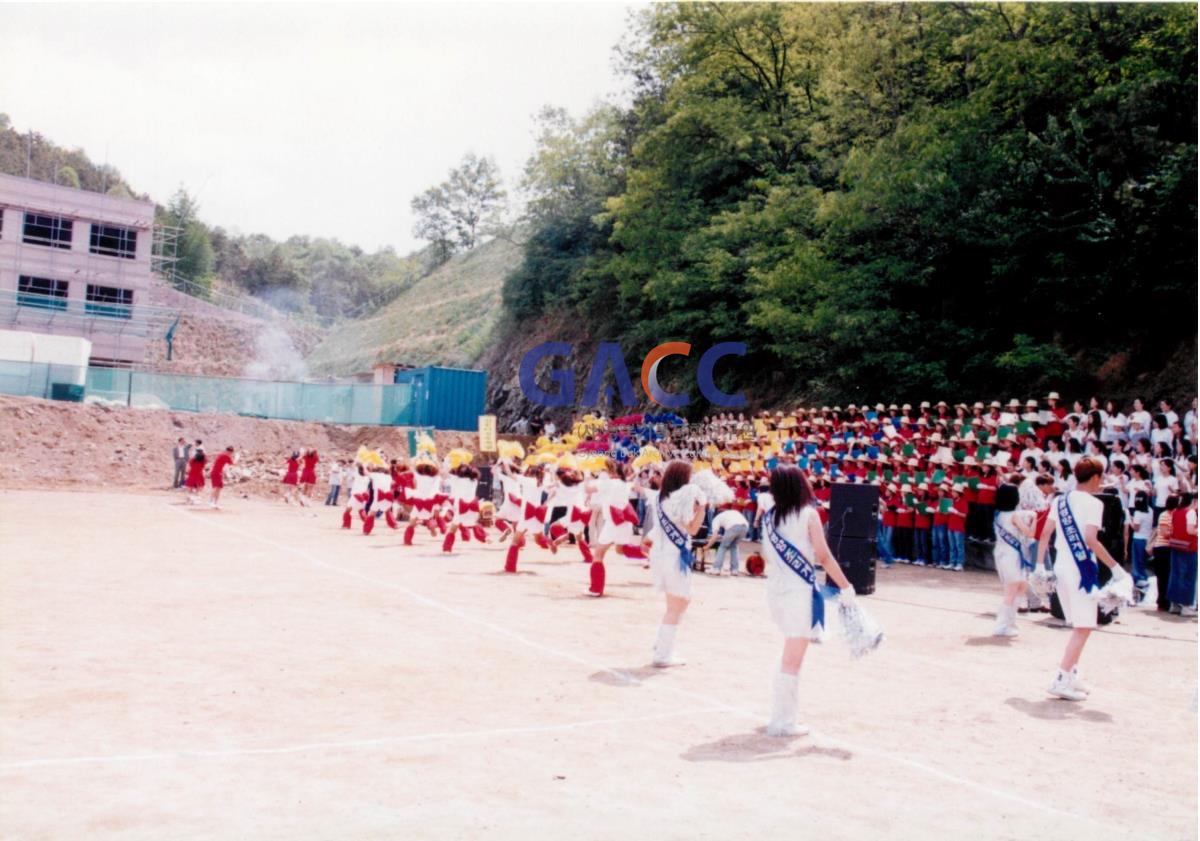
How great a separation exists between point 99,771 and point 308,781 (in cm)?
113

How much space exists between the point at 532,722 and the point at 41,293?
54.5 meters

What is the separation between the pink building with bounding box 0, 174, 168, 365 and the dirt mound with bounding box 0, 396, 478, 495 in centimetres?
1662

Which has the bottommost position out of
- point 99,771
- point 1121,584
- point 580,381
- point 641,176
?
point 99,771

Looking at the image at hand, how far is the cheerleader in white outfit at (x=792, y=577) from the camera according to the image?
7.09 metres

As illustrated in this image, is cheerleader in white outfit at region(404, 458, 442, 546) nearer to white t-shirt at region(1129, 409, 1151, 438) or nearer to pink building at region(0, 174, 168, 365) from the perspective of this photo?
white t-shirt at region(1129, 409, 1151, 438)

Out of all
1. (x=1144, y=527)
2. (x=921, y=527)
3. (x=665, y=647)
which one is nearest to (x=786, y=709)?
(x=665, y=647)

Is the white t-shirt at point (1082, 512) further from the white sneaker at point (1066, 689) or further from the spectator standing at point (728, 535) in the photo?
the spectator standing at point (728, 535)

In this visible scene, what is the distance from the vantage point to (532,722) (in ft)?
23.8

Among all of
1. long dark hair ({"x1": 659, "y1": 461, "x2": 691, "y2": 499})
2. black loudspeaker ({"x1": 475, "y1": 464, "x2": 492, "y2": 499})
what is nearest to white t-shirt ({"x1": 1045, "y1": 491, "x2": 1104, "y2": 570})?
long dark hair ({"x1": 659, "y1": 461, "x2": 691, "y2": 499})

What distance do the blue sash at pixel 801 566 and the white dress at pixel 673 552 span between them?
213cm

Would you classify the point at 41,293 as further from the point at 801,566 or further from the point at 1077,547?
the point at 1077,547

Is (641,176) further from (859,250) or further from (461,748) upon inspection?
(461,748)

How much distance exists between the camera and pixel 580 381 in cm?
4916

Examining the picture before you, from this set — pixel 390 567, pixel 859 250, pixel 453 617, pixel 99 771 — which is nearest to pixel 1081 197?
pixel 859 250
